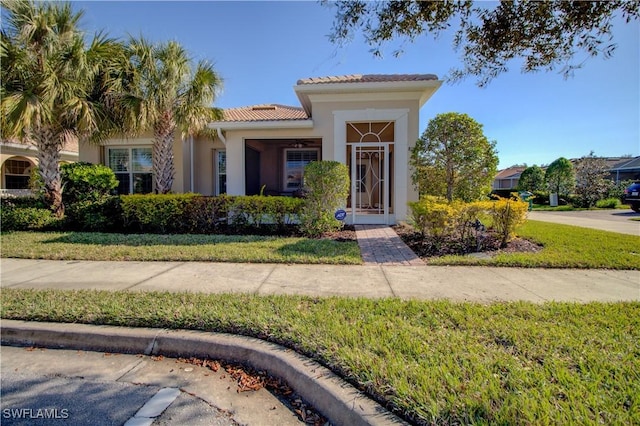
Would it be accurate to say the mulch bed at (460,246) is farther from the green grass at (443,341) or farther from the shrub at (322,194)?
the green grass at (443,341)

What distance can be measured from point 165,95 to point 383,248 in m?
8.56

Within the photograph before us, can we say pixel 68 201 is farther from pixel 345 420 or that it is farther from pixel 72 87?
pixel 345 420

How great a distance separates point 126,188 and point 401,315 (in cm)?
1374

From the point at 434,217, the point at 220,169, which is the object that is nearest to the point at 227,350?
the point at 434,217

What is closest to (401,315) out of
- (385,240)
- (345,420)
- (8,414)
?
(345,420)

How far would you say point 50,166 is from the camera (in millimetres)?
9586

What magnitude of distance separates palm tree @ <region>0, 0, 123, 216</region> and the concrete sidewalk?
4525 mm

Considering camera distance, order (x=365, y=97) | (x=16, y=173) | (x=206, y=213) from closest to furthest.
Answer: (x=206, y=213) < (x=365, y=97) < (x=16, y=173)

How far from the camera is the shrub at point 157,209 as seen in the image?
9133mm

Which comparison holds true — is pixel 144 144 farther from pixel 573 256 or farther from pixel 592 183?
pixel 592 183

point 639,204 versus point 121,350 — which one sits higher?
point 639,204

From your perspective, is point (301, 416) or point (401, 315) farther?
point (401, 315)

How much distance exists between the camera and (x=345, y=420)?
2098mm

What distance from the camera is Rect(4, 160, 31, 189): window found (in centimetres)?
1771
